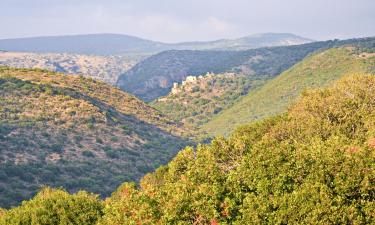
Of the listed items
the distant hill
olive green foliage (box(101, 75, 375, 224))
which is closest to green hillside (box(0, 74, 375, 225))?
olive green foliage (box(101, 75, 375, 224))

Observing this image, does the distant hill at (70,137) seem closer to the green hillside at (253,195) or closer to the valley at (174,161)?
the valley at (174,161)

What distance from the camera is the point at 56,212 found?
48812mm

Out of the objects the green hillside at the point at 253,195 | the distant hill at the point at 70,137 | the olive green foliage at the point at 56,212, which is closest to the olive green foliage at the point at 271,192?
Answer: the green hillside at the point at 253,195

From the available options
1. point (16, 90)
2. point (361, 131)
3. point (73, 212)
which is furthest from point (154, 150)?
point (73, 212)

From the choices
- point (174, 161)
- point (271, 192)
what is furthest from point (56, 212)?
point (271, 192)

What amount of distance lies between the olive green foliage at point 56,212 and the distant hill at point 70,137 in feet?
119

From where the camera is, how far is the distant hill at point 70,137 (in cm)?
10094

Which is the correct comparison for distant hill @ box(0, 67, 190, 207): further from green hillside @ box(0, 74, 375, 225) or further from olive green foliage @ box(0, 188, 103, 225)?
green hillside @ box(0, 74, 375, 225)

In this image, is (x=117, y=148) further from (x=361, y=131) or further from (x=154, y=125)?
(x=361, y=131)

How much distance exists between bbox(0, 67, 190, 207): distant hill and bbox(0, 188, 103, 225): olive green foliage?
36272 mm

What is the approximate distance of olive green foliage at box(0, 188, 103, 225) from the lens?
4738 centimetres

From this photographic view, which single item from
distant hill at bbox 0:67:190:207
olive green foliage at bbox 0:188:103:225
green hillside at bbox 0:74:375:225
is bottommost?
distant hill at bbox 0:67:190:207

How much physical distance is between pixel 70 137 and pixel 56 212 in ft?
248

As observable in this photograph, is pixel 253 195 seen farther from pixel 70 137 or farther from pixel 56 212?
pixel 70 137
